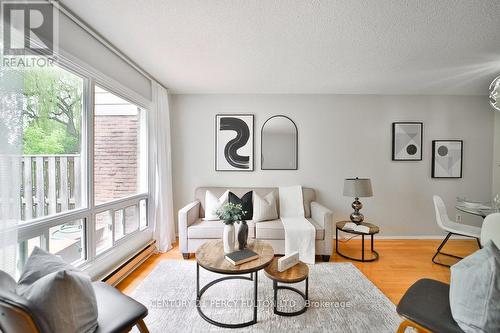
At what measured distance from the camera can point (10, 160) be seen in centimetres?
129

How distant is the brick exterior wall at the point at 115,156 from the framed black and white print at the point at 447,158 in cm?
479

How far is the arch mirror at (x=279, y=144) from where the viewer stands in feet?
11.7

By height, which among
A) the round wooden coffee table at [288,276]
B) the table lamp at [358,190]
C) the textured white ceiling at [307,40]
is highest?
the textured white ceiling at [307,40]

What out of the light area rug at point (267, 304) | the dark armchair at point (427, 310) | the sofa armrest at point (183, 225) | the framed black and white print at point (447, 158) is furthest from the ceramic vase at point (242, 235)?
the framed black and white print at point (447, 158)

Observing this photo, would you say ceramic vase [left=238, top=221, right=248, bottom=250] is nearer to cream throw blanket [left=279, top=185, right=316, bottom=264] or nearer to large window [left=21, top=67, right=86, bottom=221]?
cream throw blanket [left=279, top=185, right=316, bottom=264]

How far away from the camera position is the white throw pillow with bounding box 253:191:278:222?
9.98 ft

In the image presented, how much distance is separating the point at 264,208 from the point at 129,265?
1804 millimetres

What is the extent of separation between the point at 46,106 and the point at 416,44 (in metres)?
3.44

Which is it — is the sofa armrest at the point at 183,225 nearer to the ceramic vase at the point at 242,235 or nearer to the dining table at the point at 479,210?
the ceramic vase at the point at 242,235

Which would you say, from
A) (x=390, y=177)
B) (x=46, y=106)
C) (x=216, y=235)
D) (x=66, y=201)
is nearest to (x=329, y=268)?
(x=216, y=235)

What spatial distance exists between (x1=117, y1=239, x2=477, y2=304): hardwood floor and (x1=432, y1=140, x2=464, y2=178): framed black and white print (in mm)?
1131

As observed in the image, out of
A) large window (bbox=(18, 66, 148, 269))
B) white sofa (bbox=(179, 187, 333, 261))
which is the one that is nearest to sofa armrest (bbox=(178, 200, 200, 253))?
white sofa (bbox=(179, 187, 333, 261))

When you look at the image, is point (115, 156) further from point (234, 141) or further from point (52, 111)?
point (234, 141)

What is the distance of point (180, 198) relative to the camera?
144 inches
